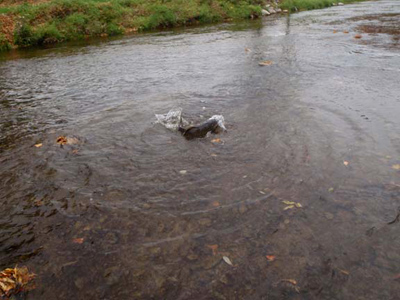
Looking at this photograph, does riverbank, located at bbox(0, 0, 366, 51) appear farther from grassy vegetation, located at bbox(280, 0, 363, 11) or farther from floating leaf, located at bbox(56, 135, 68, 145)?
floating leaf, located at bbox(56, 135, 68, 145)

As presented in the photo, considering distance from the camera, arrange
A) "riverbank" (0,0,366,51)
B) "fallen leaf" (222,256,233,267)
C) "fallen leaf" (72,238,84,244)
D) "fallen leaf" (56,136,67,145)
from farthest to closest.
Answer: "riverbank" (0,0,366,51) < "fallen leaf" (56,136,67,145) < "fallen leaf" (72,238,84,244) < "fallen leaf" (222,256,233,267)

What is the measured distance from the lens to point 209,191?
3643 mm

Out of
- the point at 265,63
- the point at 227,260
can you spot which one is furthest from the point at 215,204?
the point at 265,63

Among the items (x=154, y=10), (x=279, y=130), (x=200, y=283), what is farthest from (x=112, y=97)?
(x=154, y=10)

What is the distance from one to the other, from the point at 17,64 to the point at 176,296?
42.1 ft

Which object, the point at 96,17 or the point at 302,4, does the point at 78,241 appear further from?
the point at 302,4

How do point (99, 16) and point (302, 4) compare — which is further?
point (302, 4)

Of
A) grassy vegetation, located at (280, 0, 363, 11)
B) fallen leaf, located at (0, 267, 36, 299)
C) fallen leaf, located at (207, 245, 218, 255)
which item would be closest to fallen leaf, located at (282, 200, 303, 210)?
fallen leaf, located at (207, 245, 218, 255)

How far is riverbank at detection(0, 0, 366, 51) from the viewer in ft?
55.8

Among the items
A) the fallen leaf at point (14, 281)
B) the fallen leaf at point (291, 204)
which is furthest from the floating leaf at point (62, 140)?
the fallen leaf at point (291, 204)

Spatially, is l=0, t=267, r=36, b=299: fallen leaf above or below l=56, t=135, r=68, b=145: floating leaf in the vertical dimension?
below

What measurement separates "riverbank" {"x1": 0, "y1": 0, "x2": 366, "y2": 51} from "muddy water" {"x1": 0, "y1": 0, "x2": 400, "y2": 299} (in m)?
11.5

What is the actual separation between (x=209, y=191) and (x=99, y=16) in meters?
19.8

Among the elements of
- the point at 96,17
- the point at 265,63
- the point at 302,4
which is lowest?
the point at 265,63
